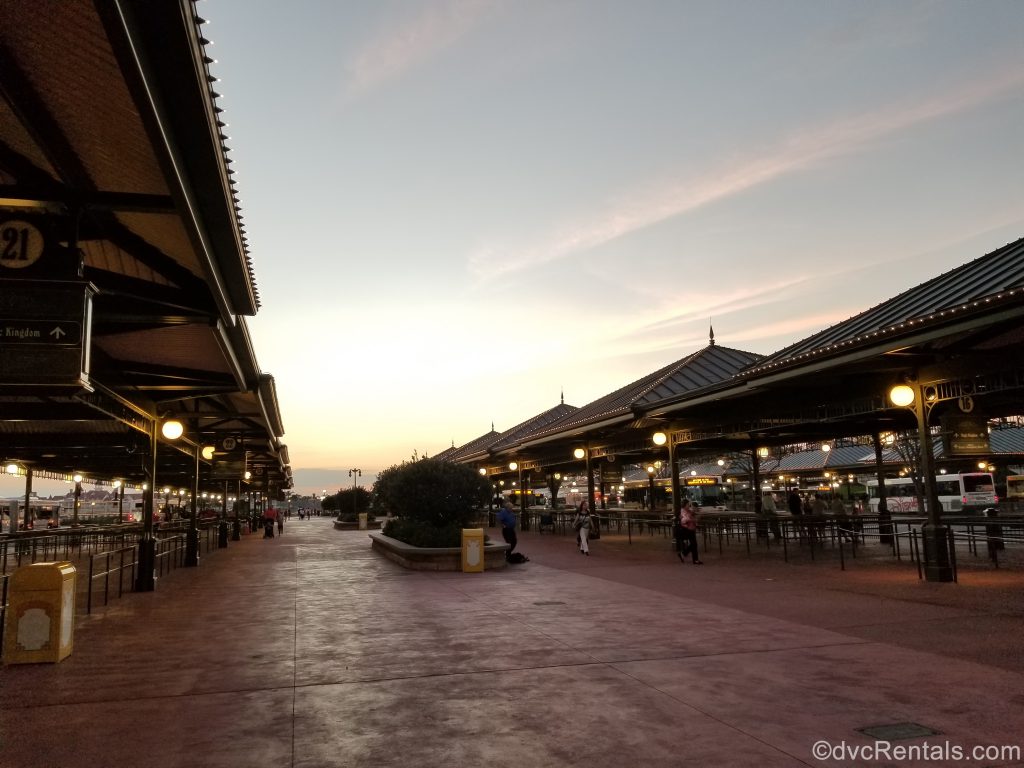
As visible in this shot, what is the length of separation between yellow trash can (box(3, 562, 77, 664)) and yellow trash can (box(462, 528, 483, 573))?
9.65 m

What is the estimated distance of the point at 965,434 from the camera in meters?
13.4

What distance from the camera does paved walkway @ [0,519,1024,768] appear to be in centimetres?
515

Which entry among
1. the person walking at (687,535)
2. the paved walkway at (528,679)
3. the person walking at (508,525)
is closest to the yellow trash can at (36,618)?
the paved walkway at (528,679)

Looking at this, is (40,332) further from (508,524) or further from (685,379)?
(685,379)

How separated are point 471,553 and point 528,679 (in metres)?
10.2

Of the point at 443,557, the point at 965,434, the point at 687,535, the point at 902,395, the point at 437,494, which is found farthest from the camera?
the point at 437,494

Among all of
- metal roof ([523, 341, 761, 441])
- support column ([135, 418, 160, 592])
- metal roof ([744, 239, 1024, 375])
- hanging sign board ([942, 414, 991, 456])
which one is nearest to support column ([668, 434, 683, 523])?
metal roof ([523, 341, 761, 441])

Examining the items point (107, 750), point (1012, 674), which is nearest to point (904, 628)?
point (1012, 674)

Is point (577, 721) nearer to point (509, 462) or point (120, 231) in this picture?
point (120, 231)

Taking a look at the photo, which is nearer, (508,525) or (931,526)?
(931,526)

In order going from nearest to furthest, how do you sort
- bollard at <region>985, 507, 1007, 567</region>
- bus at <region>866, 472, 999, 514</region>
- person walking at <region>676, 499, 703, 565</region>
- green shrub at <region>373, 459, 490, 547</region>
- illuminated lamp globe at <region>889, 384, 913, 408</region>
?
illuminated lamp globe at <region>889, 384, 913, 408</region>
bollard at <region>985, 507, 1007, 567</region>
person walking at <region>676, 499, 703, 565</region>
green shrub at <region>373, 459, 490, 547</region>
bus at <region>866, 472, 999, 514</region>

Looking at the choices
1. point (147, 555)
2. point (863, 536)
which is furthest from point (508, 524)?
point (863, 536)

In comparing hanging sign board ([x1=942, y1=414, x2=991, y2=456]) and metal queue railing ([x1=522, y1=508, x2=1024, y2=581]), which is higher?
hanging sign board ([x1=942, y1=414, x2=991, y2=456])

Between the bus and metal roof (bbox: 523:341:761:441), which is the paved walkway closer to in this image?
metal roof (bbox: 523:341:761:441)
